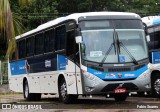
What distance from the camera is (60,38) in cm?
1766

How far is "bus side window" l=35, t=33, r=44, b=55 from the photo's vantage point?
19.8 metres

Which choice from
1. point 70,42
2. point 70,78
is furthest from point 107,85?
point 70,42

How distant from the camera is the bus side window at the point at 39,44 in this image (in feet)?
65.1

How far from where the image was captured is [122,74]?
50.9 feet

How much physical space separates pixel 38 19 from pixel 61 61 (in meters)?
25.4

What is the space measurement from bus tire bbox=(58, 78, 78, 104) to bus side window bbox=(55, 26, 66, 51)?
130 cm

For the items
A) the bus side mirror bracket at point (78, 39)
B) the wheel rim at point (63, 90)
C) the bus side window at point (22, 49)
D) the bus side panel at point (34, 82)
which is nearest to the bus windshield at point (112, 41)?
the bus side mirror bracket at point (78, 39)

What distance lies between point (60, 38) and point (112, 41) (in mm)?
2646

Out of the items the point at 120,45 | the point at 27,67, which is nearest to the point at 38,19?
the point at 27,67

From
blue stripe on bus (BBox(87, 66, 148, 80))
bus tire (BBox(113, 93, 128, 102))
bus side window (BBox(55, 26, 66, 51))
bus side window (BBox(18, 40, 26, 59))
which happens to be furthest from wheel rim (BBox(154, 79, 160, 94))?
bus side window (BBox(18, 40, 26, 59))

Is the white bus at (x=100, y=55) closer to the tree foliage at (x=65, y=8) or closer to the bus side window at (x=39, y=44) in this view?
the bus side window at (x=39, y=44)

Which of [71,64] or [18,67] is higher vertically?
[18,67]

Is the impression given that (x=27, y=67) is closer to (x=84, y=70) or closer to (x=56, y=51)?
(x=56, y=51)

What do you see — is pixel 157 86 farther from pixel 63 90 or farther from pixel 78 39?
pixel 78 39
